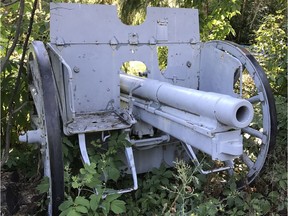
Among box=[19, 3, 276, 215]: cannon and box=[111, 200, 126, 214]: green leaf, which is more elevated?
box=[19, 3, 276, 215]: cannon

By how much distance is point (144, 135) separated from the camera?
11.1ft

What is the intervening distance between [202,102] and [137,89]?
41.6 inches

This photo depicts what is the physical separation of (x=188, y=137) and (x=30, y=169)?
186cm

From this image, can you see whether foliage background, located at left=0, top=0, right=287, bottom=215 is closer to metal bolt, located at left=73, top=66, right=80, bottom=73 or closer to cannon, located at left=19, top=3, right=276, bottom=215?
cannon, located at left=19, top=3, right=276, bottom=215

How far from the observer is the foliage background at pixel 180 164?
3.02 metres

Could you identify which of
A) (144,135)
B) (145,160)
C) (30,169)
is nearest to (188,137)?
(144,135)

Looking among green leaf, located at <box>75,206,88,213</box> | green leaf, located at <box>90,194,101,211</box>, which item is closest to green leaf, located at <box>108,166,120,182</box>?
green leaf, located at <box>90,194,101,211</box>

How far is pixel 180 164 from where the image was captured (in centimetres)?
254

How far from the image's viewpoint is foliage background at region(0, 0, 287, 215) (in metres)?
3.02

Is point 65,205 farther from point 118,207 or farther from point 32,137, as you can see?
point 32,137

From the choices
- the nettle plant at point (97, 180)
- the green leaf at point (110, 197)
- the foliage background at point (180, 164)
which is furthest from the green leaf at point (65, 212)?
the foliage background at point (180, 164)

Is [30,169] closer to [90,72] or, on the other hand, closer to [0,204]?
[0,204]

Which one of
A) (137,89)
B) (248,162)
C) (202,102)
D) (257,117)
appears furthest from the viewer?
(257,117)

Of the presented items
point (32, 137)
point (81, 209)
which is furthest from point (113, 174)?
point (32, 137)
